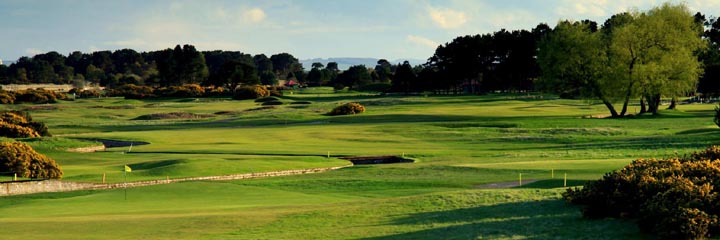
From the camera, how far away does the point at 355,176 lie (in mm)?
35594

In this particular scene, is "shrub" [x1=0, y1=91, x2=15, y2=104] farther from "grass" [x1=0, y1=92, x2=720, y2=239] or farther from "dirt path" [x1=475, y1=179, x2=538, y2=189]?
"dirt path" [x1=475, y1=179, x2=538, y2=189]

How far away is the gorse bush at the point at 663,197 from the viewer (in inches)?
523

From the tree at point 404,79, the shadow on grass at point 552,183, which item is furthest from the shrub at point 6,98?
the shadow on grass at point 552,183

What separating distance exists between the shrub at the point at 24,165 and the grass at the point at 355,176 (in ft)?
4.39

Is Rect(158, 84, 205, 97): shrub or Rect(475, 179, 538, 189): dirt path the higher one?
Rect(475, 179, 538, 189): dirt path

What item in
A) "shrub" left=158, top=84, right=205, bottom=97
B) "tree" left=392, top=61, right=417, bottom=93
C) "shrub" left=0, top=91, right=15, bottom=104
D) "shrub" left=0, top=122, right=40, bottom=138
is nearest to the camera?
"shrub" left=0, top=122, right=40, bottom=138

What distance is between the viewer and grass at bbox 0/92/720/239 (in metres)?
17.8

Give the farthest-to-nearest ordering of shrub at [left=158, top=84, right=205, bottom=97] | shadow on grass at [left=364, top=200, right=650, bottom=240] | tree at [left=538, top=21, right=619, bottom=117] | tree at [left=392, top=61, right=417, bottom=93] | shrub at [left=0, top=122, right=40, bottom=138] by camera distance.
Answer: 1. tree at [left=392, top=61, right=417, bottom=93]
2. shrub at [left=158, top=84, right=205, bottom=97]
3. tree at [left=538, top=21, right=619, bottom=117]
4. shrub at [left=0, top=122, right=40, bottom=138]
5. shadow on grass at [left=364, top=200, right=650, bottom=240]

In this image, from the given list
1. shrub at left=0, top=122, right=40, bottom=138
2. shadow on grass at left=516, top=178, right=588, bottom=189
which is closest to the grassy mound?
shrub at left=0, top=122, right=40, bottom=138

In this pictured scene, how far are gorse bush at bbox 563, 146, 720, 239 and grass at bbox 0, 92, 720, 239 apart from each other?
1.74 feet

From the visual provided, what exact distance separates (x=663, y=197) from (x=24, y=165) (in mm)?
27894

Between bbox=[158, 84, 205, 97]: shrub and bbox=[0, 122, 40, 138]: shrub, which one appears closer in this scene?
bbox=[0, 122, 40, 138]: shrub

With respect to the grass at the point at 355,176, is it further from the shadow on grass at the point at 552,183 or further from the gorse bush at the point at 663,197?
the gorse bush at the point at 663,197

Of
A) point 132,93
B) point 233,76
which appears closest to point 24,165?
point 132,93
